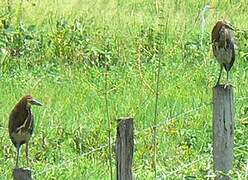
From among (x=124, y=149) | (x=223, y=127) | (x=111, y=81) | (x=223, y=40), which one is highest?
(x=223, y=40)

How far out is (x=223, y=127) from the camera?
14.0ft

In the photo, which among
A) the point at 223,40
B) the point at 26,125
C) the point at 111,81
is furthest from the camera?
the point at 111,81

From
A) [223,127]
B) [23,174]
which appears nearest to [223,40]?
[223,127]

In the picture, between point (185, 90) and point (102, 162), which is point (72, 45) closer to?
point (185, 90)

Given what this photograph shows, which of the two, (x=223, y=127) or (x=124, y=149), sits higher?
(x=124, y=149)

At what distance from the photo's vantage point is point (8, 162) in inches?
223

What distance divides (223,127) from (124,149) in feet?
3.04

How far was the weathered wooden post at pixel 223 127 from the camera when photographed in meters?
4.23

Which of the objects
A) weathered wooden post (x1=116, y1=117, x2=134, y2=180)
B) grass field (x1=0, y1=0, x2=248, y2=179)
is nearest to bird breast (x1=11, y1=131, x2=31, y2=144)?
weathered wooden post (x1=116, y1=117, x2=134, y2=180)

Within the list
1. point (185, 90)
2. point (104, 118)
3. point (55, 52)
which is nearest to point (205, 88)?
point (185, 90)

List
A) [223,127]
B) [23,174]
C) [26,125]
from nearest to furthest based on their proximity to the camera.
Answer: [23,174] → [26,125] → [223,127]

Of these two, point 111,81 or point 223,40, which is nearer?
point 223,40

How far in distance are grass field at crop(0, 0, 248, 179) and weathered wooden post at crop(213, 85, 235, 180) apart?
0.57 ft

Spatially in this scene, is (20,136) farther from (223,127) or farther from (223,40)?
(223,40)
